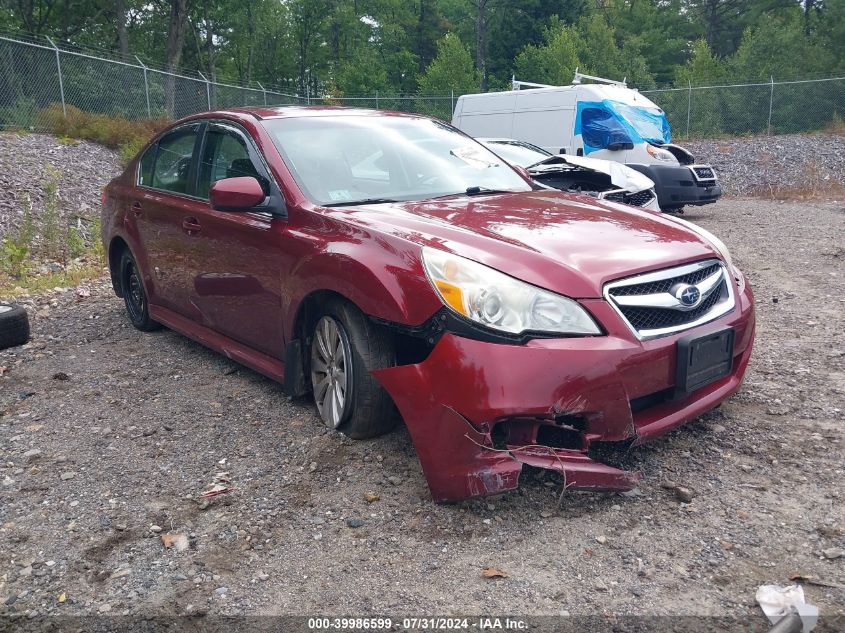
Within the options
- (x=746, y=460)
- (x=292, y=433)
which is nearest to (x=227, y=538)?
(x=292, y=433)

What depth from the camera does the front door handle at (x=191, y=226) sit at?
4605mm

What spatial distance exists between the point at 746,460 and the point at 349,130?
2.74m

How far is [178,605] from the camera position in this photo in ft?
8.36

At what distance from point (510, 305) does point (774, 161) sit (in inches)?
800

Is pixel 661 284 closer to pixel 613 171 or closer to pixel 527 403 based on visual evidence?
pixel 527 403

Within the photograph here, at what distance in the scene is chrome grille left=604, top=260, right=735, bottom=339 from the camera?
301 cm

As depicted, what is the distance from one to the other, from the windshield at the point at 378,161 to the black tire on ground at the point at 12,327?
145 centimetres

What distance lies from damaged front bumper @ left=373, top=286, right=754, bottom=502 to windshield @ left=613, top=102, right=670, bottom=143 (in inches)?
437

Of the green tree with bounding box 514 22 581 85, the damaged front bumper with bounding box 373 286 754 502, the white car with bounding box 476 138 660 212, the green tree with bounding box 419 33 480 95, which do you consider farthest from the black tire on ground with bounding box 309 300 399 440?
the green tree with bounding box 419 33 480 95

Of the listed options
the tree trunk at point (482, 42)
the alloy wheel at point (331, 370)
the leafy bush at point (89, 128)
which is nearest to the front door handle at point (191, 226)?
the alloy wheel at point (331, 370)

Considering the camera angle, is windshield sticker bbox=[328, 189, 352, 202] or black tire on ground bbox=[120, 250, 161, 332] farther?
black tire on ground bbox=[120, 250, 161, 332]

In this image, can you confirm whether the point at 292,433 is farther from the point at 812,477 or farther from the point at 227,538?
the point at 812,477

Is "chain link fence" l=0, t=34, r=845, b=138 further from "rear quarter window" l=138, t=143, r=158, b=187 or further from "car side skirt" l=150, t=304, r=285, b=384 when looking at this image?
"car side skirt" l=150, t=304, r=285, b=384

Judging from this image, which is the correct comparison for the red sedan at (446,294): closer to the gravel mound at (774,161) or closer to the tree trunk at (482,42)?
the gravel mound at (774,161)
